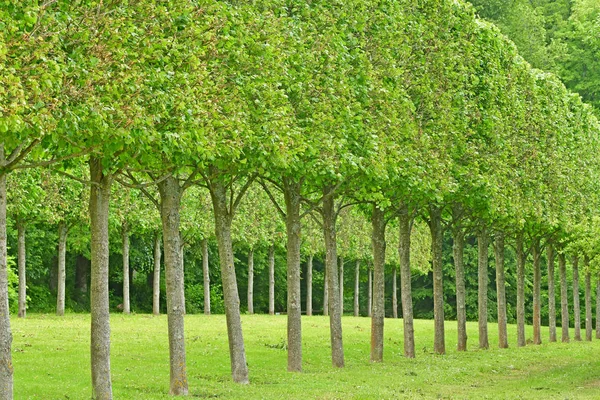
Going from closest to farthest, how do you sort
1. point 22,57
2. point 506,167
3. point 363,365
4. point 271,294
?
1. point 22,57
2. point 363,365
3. point 506,167
4. point 271,294

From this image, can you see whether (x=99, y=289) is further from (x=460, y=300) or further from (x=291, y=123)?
(x=460, y=300)

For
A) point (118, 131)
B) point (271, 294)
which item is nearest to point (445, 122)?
point (118, 131)

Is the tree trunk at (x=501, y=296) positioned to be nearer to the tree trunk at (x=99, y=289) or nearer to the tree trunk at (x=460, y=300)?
the tree trunk at (x=460, y=300)

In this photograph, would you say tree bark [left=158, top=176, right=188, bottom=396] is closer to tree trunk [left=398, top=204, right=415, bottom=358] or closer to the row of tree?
the row of tree

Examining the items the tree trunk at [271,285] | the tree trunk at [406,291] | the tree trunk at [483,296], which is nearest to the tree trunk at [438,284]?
the tree trunk at [406,291]

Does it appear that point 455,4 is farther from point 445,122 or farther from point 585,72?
point 585,72

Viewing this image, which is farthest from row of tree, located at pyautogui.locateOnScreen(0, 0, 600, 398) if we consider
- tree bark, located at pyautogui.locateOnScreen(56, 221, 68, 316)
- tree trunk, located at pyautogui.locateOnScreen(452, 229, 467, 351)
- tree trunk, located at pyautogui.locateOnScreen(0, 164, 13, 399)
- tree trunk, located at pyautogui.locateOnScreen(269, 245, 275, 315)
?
tree trunk, located at pyautogui.locateOnScreen(269, 245, 275, 315)

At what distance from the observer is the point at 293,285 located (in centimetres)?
2455

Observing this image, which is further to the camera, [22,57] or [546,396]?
[546,396]

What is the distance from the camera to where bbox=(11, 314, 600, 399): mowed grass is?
814 inches

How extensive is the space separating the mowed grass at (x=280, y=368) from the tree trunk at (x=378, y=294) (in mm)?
572

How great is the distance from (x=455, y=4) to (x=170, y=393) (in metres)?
18.7

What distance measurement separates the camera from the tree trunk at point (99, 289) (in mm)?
16953

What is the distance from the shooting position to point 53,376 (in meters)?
21.5
